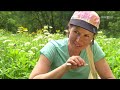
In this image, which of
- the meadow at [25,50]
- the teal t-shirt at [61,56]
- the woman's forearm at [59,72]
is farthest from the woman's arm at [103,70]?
the meadow at [25,50]

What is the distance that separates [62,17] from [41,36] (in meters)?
0.59

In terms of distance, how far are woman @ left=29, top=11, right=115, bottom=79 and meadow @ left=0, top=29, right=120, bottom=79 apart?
0.61m

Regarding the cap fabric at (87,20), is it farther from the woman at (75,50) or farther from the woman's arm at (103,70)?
the woman's arm at (103,70)

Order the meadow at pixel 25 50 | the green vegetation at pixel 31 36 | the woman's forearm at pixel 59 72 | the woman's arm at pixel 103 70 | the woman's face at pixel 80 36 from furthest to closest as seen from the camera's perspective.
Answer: the meadow at pixel 25 50 < the green vegetation at pixel 31 36 < the woman's arm at pixel 103 70 < the woman's face at pixel 80 36 < the woman's forearm at pixel 59 72

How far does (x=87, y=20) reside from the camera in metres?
A: 1.27

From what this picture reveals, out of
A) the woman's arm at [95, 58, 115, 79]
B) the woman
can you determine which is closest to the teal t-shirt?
the woman

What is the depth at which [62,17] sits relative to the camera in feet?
5.29

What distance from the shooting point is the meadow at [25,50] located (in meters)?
2.12

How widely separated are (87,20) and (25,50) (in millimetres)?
1230

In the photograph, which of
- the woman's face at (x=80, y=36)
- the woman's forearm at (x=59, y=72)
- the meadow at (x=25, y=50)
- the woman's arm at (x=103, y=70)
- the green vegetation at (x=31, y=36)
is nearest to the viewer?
the woman's forearm at (x=59, y=72)

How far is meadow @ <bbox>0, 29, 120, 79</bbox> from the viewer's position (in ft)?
6.94

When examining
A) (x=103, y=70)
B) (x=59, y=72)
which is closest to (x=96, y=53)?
(x=103, y=70)
